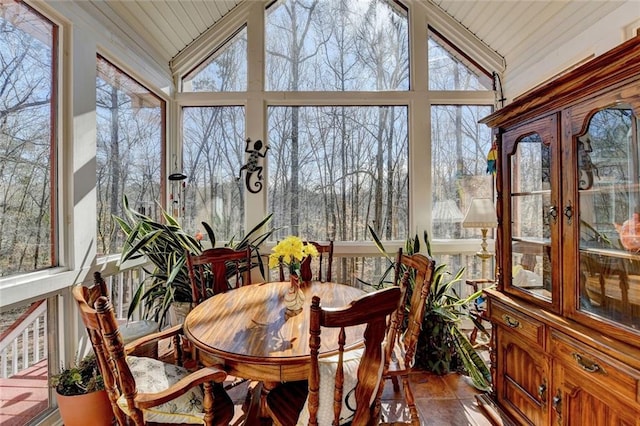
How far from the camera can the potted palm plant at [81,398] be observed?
1671mm

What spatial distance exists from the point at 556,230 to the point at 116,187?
10.3ft

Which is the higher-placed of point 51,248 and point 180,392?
point 51,248

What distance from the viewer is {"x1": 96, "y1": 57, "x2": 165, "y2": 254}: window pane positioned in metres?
2.36

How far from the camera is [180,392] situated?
117cm

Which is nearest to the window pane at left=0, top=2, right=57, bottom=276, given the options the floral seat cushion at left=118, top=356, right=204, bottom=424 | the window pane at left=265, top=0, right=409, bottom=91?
the floral seat cushion at left=118, top=356, right=204, bottom=424

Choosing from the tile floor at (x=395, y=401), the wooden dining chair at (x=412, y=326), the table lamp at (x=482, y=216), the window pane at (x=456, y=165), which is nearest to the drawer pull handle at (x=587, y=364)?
the wooden dining chair at (x=412, y=326)

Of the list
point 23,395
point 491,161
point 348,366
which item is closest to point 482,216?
point 491,161

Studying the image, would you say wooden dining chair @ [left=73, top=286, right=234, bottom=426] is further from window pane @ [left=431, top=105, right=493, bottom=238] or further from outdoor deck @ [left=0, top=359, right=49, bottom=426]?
window pane @ [left=431, top=105, right=493, bottom=238]

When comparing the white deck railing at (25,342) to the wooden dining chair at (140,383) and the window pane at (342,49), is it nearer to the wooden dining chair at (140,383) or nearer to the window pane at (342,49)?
the wooden dining chair at (140,383)

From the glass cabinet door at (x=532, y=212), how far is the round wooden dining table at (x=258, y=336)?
40.8 inches

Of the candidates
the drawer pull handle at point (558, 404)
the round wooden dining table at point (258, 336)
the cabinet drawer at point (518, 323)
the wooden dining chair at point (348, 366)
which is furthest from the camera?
the cabinet drawer at point (518, 323)

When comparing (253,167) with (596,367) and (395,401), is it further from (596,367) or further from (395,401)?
(596,367)

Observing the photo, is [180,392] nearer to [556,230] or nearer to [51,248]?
[51,248]

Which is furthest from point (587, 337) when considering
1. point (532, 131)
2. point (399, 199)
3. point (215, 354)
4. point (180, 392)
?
point (399, 199)
